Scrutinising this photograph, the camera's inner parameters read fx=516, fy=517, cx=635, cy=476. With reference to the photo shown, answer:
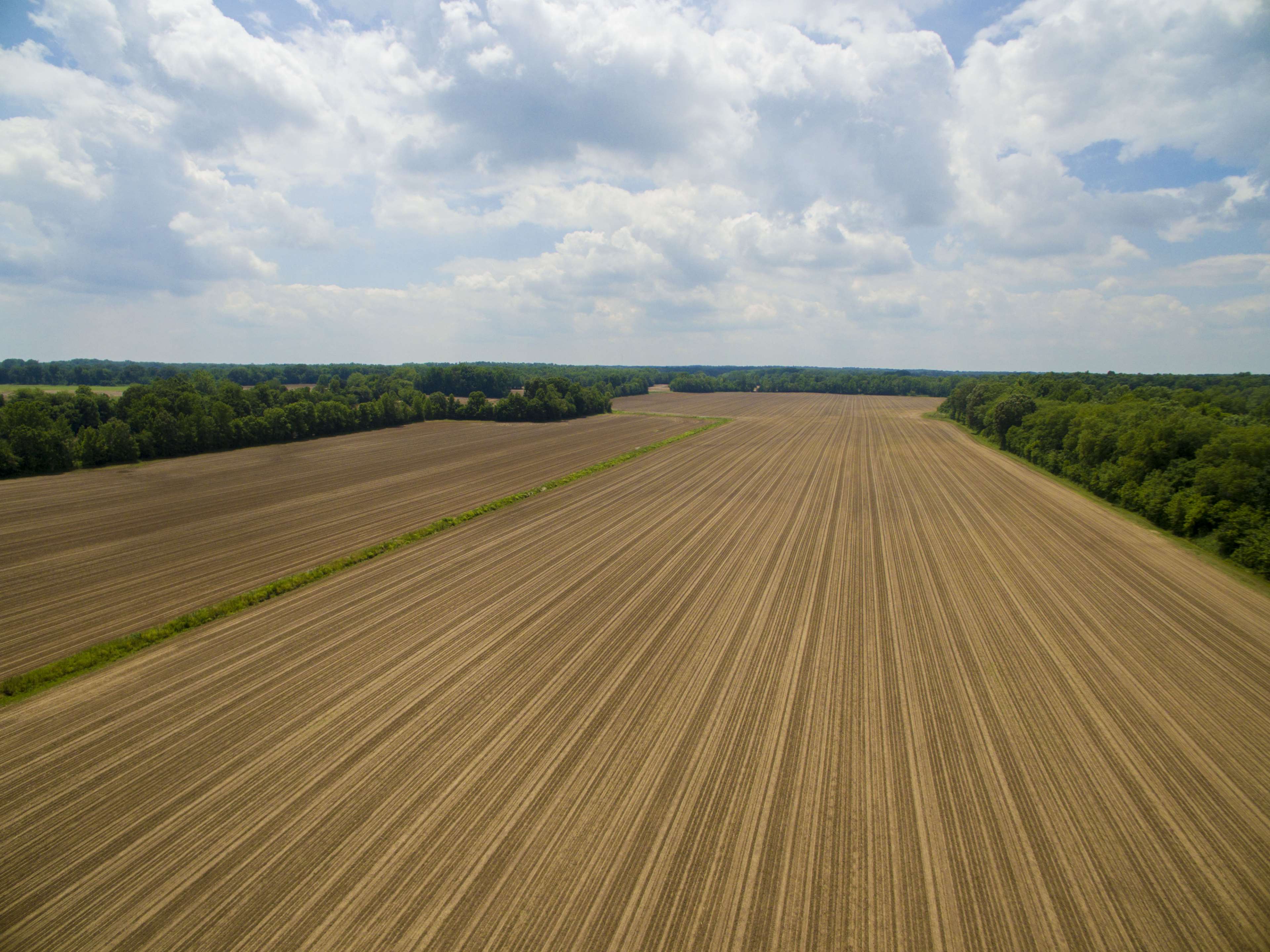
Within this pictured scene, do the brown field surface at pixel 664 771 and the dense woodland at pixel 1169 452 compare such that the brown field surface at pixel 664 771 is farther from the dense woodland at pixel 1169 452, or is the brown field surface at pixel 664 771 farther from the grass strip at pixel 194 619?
the dense woodland at pixel 1169 452

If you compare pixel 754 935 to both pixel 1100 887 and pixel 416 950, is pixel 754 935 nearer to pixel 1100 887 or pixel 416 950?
pixel 416 950

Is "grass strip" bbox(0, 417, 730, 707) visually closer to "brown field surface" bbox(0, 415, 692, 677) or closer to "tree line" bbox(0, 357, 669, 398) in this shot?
"brown field surface" bbox(0, 415, 692, 677)

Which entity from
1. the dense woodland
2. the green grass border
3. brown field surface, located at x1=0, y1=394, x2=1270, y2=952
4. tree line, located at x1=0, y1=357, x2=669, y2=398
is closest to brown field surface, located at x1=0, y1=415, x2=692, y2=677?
brown field surface, located at x1=0, y1=394, x2=1270, y2=952

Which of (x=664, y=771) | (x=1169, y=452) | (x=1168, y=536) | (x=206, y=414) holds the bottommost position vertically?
(x=664, y=771)

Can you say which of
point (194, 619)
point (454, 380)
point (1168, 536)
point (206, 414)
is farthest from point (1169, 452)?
point (454, 380)

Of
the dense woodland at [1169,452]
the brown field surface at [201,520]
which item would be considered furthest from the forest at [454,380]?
the dense woodland at [1169,452]

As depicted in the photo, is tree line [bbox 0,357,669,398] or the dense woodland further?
tree line [bbox 0,357,669,398]

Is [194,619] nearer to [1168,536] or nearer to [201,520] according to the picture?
[201,520]
